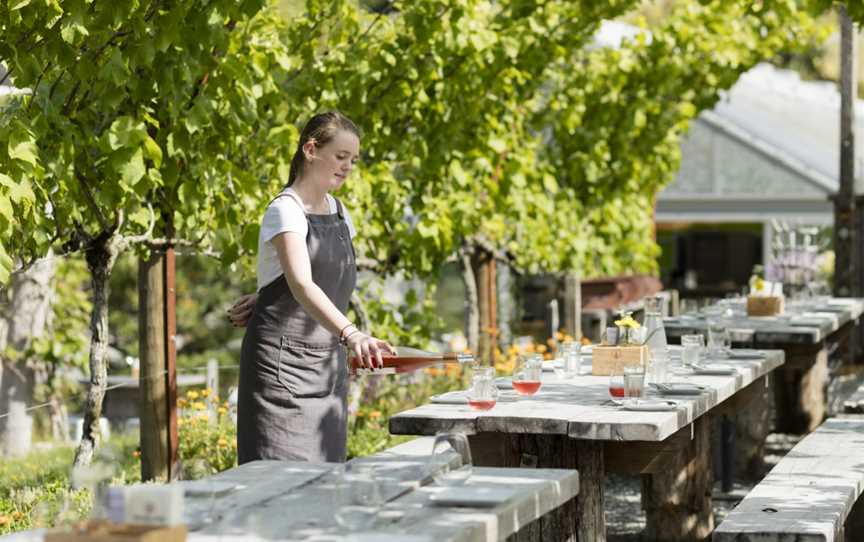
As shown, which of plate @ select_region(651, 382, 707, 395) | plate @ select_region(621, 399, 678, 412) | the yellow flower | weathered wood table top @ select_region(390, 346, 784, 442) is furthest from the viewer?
the yellow flower

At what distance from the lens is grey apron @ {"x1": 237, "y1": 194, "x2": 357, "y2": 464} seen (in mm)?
4598

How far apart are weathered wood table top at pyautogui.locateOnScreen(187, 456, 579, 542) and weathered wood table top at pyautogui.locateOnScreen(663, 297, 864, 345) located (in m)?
4.77

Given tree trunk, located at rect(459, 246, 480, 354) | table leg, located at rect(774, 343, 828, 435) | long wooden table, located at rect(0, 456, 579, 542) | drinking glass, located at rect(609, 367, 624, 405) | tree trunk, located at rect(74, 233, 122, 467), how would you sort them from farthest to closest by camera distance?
tree trunk, located at rect(459, 246, 480, 354)
table leg, located at rect(774, 343, 828, 435)
tree trunk, located at rect(74, 233, 122, 467)
drinking glass, located at rect(609, 367, 624, 405)
long wooden table, located at rect(0, 456, 579, 542)

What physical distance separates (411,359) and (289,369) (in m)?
0.55

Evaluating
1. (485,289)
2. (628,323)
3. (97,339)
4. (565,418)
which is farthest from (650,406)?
(485,289)

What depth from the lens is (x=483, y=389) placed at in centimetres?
465

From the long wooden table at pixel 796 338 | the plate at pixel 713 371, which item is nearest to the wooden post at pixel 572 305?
the long wooden table at pixel 796 338

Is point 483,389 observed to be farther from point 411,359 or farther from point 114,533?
point 114,533

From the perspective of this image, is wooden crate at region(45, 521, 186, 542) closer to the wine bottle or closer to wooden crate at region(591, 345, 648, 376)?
the wine bottle

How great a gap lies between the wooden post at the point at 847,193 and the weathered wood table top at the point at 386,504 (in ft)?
34.7

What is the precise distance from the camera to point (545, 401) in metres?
5.01

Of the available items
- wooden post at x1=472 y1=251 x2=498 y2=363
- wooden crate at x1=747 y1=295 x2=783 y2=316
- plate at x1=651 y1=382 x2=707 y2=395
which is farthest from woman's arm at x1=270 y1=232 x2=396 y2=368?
wooden post at x1=472 y1=251 x2=498 y2=363

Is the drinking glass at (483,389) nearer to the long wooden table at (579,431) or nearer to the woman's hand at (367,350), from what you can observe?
the long wooden table at (579,431)

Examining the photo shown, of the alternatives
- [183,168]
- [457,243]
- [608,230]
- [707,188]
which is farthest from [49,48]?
[707,188]
